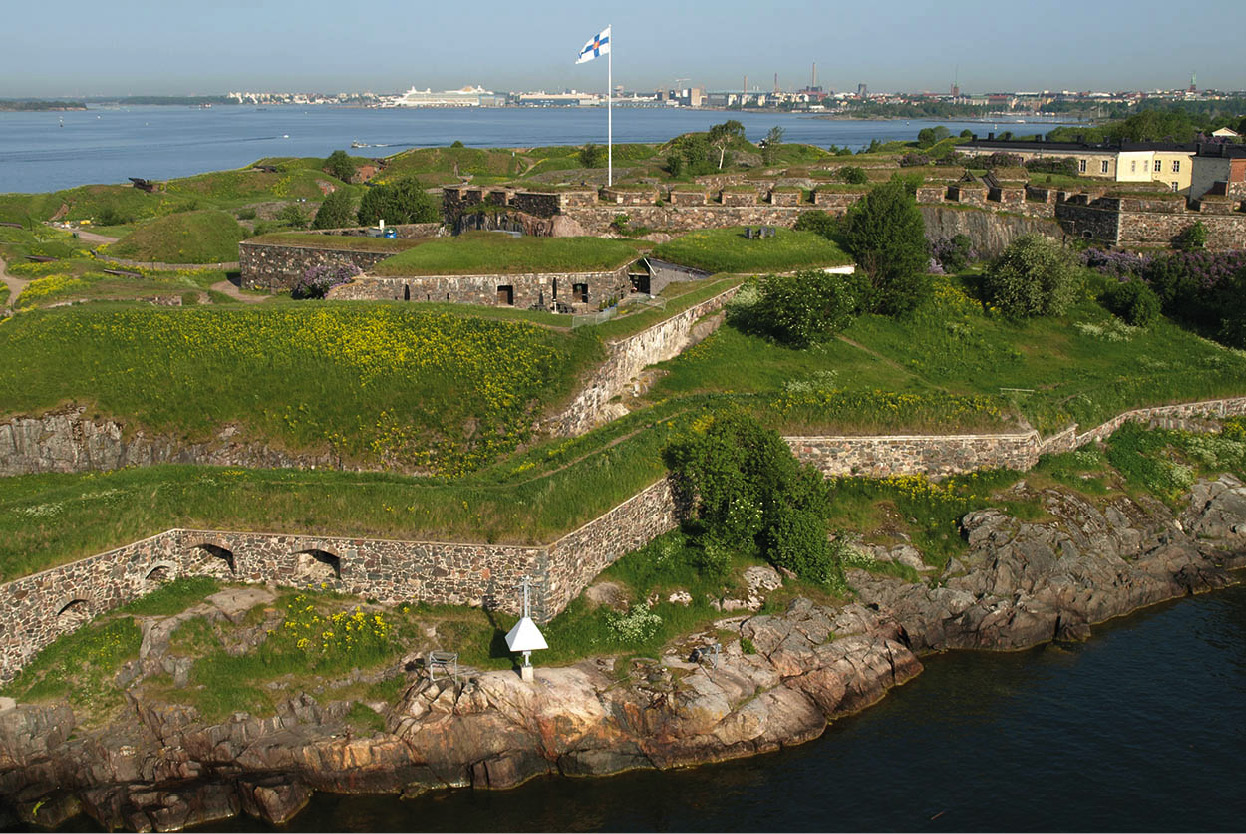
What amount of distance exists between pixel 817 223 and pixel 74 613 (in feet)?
96.6

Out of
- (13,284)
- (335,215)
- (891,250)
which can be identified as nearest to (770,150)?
(335,215)

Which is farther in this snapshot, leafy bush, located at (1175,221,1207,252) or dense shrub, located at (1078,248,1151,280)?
leafy bush, located at (1175,221,1207,252)

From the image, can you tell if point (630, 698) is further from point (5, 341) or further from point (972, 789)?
point (5, 341)

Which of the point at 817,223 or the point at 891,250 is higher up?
the point at 817,223

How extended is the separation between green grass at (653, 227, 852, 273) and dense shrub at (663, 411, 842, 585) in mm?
12716

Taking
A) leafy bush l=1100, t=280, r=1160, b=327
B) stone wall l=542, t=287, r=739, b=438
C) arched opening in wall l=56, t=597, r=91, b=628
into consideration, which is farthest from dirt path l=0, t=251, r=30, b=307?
leafy bush l=1100, t=280, r=1160, b=327

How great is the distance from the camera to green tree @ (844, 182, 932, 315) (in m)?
35.3

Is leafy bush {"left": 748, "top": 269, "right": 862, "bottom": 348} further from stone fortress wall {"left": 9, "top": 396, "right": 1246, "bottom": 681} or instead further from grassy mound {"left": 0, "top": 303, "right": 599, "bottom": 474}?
stone fortress wall {"left": 9, "top": 396, "right": 1246, "bottom": 681}

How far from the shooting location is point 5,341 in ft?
96.4

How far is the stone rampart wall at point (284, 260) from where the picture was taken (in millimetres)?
36625

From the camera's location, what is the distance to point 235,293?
3853 centimetres

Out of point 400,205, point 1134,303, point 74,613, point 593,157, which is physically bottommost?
point 74,613

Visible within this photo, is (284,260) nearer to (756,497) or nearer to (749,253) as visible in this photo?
(749,253)

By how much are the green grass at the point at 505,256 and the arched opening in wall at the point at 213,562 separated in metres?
14.0
